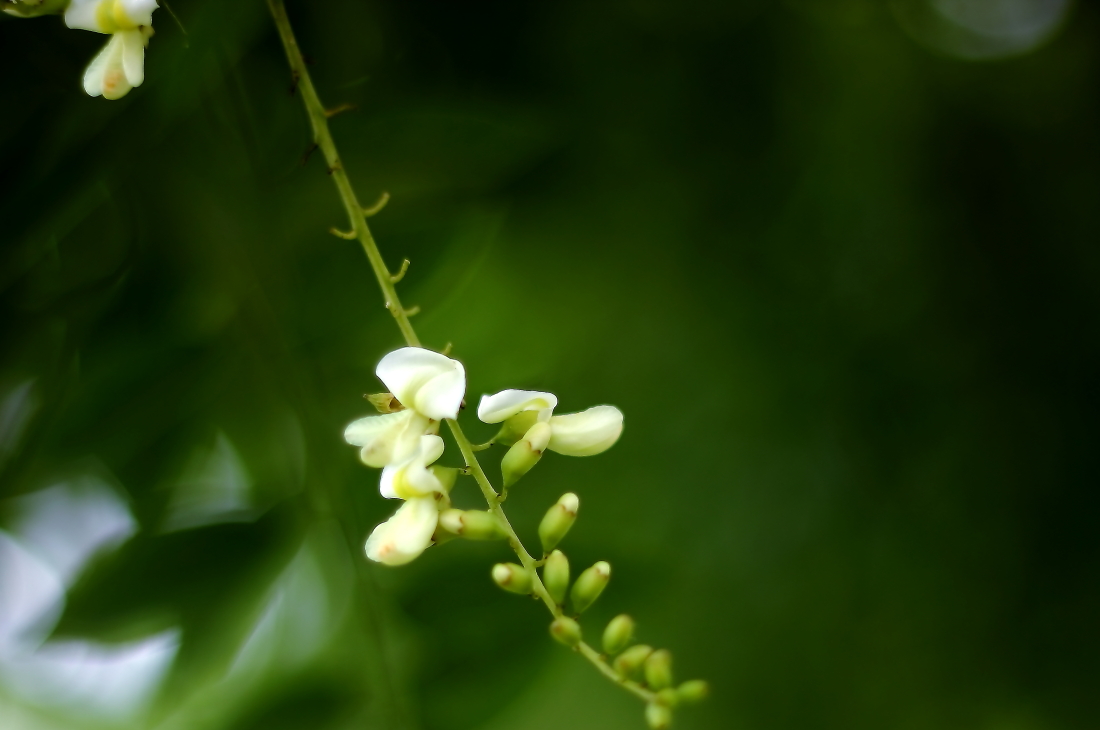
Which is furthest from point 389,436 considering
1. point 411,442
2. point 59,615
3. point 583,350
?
point 583,350

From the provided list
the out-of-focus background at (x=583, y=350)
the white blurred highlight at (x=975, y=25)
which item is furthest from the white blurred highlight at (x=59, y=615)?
the white blurred highlight at (x=975, y=25)

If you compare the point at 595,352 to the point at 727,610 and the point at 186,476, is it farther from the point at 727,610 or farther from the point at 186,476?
the point at 186,476

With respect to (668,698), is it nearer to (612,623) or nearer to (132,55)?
(612,623)

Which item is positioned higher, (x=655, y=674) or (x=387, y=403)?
(x=387, y=403)

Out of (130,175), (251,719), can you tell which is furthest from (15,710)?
(130,175)

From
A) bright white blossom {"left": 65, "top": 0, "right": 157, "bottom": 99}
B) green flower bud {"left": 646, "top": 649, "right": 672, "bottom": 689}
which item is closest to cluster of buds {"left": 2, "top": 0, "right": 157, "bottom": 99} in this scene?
bright white blossom {"left": 65, "top": 0, "right": 157, "bottom": 99}

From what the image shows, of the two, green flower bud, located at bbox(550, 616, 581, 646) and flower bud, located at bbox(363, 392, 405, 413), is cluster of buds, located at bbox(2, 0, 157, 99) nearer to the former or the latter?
flower bud, located at bbox(363, 392, 405, 413)
